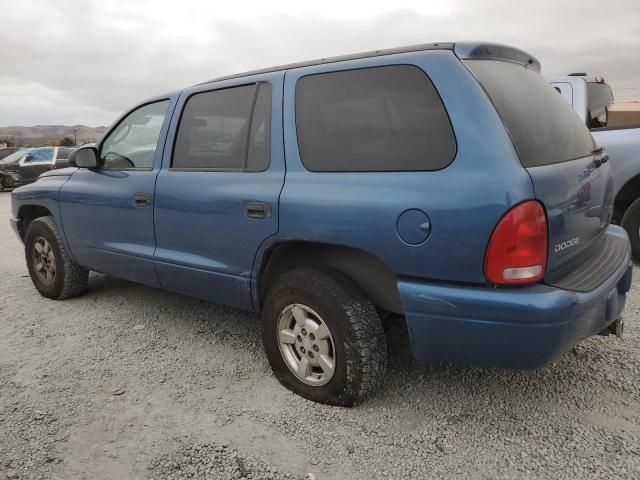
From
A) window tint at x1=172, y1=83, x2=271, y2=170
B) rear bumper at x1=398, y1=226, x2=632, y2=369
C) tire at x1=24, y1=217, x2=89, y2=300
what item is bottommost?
tire at x1=24, y1=217, x2=89, y2=300

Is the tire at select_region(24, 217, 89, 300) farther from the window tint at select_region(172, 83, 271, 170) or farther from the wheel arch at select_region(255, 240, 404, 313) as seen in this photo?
the wheel arch at select_region(255, 240, 404, 313)

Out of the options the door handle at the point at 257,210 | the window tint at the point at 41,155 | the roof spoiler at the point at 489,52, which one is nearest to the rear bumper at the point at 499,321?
the door handle at the point at 257,210

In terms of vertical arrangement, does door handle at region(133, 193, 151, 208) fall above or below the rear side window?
below

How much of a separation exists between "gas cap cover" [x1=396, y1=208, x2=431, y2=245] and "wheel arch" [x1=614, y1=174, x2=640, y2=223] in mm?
3619

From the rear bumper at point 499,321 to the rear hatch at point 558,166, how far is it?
0.43ft

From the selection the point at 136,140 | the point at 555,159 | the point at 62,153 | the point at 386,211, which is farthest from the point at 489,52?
the point at 62,153

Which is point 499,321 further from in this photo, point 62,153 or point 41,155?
point 62,153

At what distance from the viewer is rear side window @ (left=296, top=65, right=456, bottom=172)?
221cm

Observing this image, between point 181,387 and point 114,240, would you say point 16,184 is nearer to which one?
point 114,240

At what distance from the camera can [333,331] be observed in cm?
245

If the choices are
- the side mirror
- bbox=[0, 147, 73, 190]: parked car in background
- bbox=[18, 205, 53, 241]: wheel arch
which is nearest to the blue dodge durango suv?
the side mirror

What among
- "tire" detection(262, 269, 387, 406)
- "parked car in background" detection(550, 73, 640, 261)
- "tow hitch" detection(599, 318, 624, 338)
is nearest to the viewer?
"tire" detection(262, 269, 387, 406)

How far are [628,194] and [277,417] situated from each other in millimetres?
4185

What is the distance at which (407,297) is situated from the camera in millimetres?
2219
